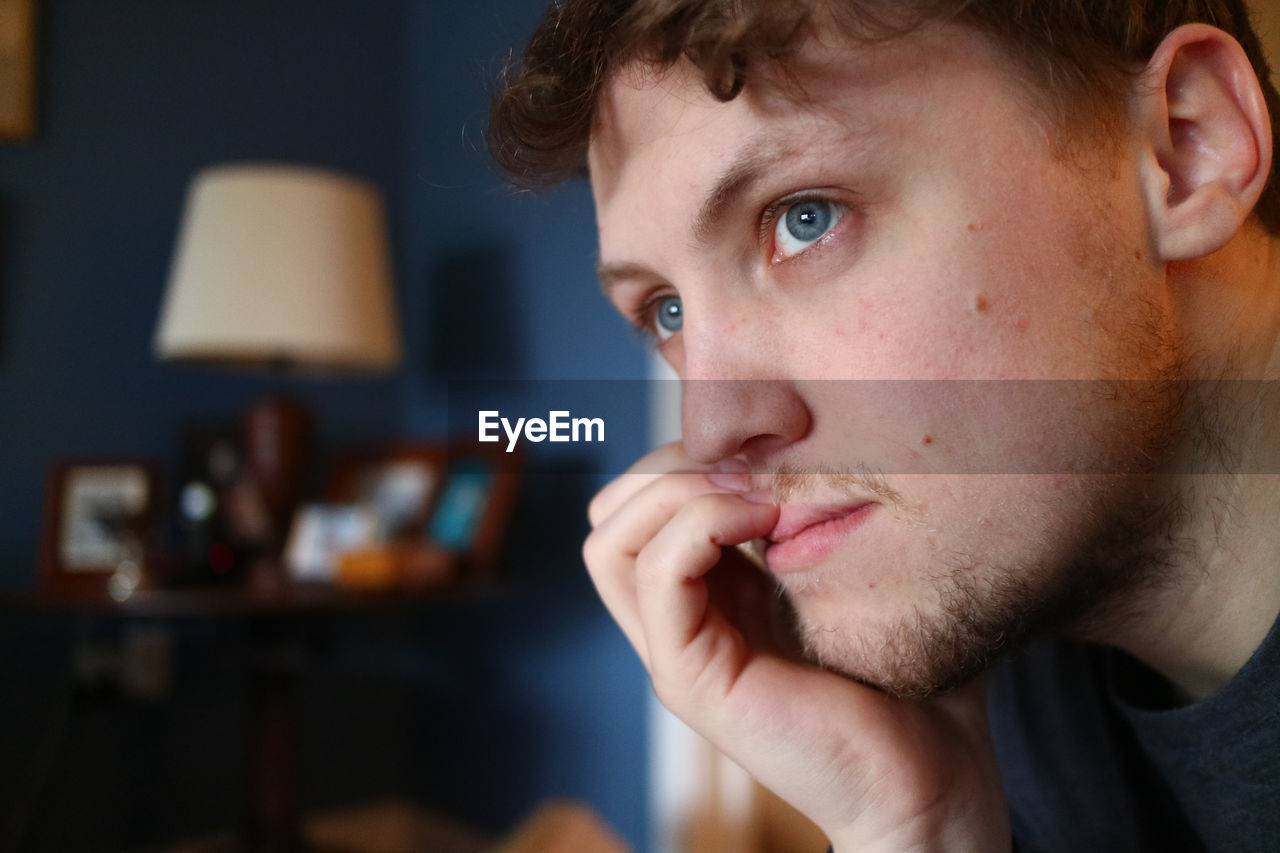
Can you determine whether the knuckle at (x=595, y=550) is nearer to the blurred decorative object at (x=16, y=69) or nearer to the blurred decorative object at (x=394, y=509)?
the blurred decorative object at (x=394, y=509)

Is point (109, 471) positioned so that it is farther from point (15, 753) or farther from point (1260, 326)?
point (1260, 326)

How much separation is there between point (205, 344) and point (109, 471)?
1.54ft

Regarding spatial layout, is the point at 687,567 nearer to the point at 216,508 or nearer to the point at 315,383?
the point at 216,508

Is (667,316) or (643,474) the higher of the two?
(667,316)

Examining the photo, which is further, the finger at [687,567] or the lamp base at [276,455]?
the lamp base at [276,455]

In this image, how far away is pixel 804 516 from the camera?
0.60 m

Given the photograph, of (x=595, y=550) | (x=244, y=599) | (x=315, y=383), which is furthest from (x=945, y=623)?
(x=315, y=383)

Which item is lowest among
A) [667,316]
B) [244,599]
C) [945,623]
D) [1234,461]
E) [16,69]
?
[244,599]

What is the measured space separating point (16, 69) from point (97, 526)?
3.46 ft

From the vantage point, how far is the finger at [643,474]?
0.73 metres

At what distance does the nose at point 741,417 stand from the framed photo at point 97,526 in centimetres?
177

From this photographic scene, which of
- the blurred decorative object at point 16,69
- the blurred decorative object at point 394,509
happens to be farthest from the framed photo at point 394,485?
the blurred decorative object at point 16,69

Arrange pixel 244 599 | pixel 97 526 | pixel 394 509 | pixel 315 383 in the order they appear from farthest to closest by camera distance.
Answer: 1. pixel 315 383
2. pixel 394 509
3. pixel 97 526
4. pixel 244 599

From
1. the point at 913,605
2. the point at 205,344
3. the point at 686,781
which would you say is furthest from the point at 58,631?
the point at 913,605
